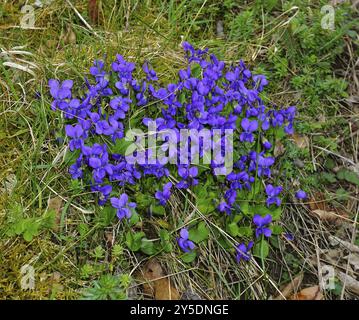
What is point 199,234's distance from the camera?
230 centimetres

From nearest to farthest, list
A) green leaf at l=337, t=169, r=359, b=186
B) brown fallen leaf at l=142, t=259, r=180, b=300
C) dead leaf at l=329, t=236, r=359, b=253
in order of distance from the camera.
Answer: brown fallen leaf at l=142, t=259, r=180, b=300, dead leaf at l=329, t=236, r=359, b=253, green leaf at l=337, t=169, r=359, b=186

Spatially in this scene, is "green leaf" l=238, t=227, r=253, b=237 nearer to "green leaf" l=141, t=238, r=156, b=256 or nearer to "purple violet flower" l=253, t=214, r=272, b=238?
"purple violet flower" l=253, t=214, r=272, b=238

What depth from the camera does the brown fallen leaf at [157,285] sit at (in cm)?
222

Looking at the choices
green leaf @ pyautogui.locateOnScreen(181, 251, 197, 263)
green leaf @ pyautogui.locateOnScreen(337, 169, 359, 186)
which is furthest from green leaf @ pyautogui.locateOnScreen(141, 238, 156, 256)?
green leaf @ pyautogui.locateOnScreen(337, 169, 359, 186)

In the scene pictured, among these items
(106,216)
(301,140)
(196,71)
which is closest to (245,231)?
(106,216)

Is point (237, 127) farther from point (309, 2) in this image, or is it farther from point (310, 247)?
point (309, 2)

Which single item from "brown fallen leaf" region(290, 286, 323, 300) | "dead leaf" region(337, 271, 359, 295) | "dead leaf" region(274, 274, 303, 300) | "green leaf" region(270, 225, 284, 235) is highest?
"green leaf" region(270, 225, 284, 235)

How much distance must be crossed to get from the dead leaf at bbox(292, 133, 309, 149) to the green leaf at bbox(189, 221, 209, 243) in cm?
71

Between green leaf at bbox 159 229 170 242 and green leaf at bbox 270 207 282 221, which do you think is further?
green leaf at bbox 270 207 282 221

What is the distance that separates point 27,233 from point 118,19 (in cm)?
128

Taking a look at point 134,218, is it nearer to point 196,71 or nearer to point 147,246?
point 147,246

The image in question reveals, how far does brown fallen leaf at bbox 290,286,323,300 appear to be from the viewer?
2.32 m

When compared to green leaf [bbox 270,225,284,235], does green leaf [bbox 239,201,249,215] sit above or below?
above

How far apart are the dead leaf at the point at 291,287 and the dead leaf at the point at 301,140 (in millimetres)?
642
